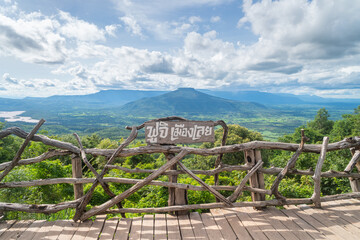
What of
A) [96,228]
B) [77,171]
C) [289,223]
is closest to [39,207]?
[77,171]

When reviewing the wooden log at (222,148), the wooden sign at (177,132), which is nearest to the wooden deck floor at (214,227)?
the wooden log at (222,148)

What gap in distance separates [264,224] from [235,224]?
0.39 m

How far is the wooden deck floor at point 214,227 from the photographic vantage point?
2441mm

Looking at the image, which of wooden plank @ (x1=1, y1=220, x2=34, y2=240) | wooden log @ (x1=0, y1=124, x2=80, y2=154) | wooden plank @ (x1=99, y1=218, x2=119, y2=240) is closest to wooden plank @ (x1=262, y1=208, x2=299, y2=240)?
wooden plank @ (x1=99, y1=218, x2=119, y2=240)

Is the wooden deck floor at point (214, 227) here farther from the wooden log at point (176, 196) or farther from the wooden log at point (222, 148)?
the wooden log at point (222, 148)

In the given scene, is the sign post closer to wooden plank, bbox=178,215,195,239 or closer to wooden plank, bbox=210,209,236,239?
wooden plank, bbox=178,215,195,239

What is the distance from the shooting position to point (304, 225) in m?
2.65

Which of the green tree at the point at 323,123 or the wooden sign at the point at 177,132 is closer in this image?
the wooden sign at the point at 177,132

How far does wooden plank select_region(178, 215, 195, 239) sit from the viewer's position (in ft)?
7.98

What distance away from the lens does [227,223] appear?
2703mm

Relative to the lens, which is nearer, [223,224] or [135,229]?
[135,229]

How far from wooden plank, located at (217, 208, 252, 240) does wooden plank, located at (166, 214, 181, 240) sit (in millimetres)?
713

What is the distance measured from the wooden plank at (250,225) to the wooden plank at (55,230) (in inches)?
93.6

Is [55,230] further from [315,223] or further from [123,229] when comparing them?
[315,223]
